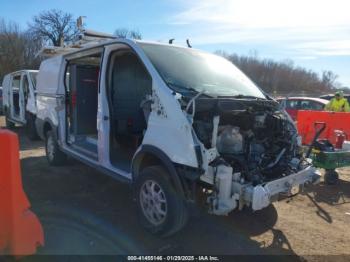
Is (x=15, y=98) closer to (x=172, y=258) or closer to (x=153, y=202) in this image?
(x=153, y=202)

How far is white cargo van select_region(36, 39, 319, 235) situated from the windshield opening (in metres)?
0.02

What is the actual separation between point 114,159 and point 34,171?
2.63 m

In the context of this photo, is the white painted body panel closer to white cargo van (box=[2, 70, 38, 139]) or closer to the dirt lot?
white cargo van (box=[2, 70, 38, 139])

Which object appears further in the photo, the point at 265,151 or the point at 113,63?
the point at 113,63

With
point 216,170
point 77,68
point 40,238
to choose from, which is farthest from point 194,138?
point 77,68

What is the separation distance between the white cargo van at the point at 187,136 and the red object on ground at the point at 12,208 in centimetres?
134

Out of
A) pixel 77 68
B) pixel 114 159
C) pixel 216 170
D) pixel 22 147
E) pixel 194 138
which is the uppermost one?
pixel 77 68

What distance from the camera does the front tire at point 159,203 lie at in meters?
3.93

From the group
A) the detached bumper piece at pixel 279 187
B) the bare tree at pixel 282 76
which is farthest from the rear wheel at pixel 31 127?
the bare tree at pixel 282 76

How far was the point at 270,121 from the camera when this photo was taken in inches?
185

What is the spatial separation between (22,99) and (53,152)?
624 centimetres

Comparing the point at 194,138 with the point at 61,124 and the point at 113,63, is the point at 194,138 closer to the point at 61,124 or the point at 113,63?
the point at 113,63

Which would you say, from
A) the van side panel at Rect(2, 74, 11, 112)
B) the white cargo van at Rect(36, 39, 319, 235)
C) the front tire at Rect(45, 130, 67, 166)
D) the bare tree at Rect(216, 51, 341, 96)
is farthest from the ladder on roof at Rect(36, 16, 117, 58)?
the bare tree at Rect(216, 51, 341, 96)

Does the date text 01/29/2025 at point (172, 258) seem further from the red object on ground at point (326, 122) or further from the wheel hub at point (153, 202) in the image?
the red object on ground at point (326, 122)
